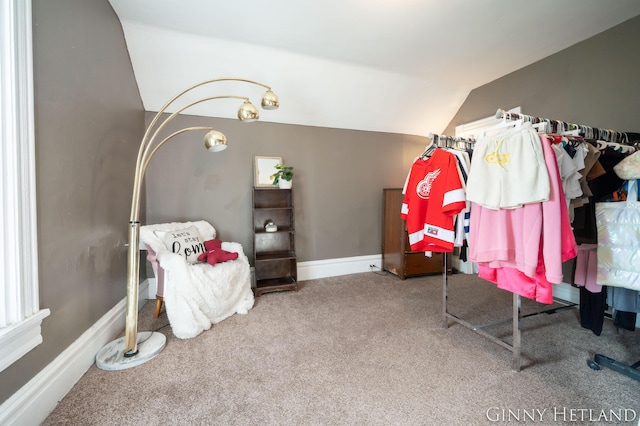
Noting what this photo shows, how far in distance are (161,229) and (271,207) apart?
1.14 meters

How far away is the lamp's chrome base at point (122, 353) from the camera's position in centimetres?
159

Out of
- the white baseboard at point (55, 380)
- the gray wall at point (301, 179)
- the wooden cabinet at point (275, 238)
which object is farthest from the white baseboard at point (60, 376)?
the wooden cabinet at point (275, 238)

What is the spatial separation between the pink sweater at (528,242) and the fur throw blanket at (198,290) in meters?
1.87

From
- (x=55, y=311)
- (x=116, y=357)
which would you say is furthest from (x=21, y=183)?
(x=116, y=357)

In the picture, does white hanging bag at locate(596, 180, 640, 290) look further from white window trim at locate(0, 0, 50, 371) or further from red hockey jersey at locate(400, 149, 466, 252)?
white window trim at locate(0, 0, 50, 371)

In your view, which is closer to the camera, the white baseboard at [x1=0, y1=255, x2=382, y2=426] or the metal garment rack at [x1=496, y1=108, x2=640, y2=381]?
the white baseboard at [x1=0, y1=255, x2=382, y2=426]

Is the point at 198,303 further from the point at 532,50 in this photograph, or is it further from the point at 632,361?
the point at 532,50

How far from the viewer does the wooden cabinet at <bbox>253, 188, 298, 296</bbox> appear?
10.1ft

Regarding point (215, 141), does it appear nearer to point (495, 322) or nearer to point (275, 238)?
point (275, 238)

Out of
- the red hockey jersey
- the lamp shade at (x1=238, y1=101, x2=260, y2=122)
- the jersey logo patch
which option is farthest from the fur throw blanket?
the jersey logo patch

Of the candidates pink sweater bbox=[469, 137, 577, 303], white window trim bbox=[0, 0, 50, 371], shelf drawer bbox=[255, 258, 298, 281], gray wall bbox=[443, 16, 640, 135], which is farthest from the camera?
shelf drawer bbox=[255, 258, 298, 281]

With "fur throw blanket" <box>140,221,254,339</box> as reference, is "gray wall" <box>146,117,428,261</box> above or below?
above

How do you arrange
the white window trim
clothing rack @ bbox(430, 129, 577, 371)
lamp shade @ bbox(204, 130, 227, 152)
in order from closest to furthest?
1. the white window trim
2. clothing rack @ bbox(430, 129, 577, 371)
3. lamp shade @ bbox(204, 130, 227, 152)

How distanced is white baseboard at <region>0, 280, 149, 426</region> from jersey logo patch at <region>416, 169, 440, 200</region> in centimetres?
230
